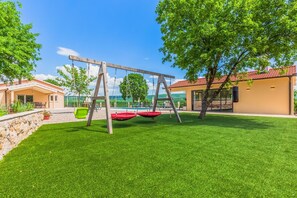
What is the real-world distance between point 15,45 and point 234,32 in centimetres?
1302

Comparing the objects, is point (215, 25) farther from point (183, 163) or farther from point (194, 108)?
point (194, 108)

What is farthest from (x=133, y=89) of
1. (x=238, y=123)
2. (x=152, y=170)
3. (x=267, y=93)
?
(x=152, y=170)

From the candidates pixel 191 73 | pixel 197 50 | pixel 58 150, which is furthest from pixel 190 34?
pixel 58 150

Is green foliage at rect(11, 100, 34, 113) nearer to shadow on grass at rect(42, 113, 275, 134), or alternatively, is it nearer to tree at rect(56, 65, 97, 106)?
shadow on grass at rect(42, 113, 275, 134)

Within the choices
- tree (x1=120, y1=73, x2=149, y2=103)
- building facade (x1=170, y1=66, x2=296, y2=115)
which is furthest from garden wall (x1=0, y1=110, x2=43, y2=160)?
building facade (x1=170, y1=66, x2=296, y2=115)

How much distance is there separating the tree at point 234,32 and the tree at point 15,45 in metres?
9.77

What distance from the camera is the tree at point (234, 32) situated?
8.02m

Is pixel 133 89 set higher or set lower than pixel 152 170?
higher

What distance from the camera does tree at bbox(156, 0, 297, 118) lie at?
802 cm

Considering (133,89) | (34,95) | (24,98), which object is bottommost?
(24,98)

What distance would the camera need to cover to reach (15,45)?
1030cm

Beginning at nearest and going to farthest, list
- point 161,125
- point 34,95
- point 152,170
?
point 152,170
point 161,125
point 34,95

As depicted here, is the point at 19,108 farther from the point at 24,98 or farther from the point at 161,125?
the point at 24,98

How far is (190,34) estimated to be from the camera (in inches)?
339
